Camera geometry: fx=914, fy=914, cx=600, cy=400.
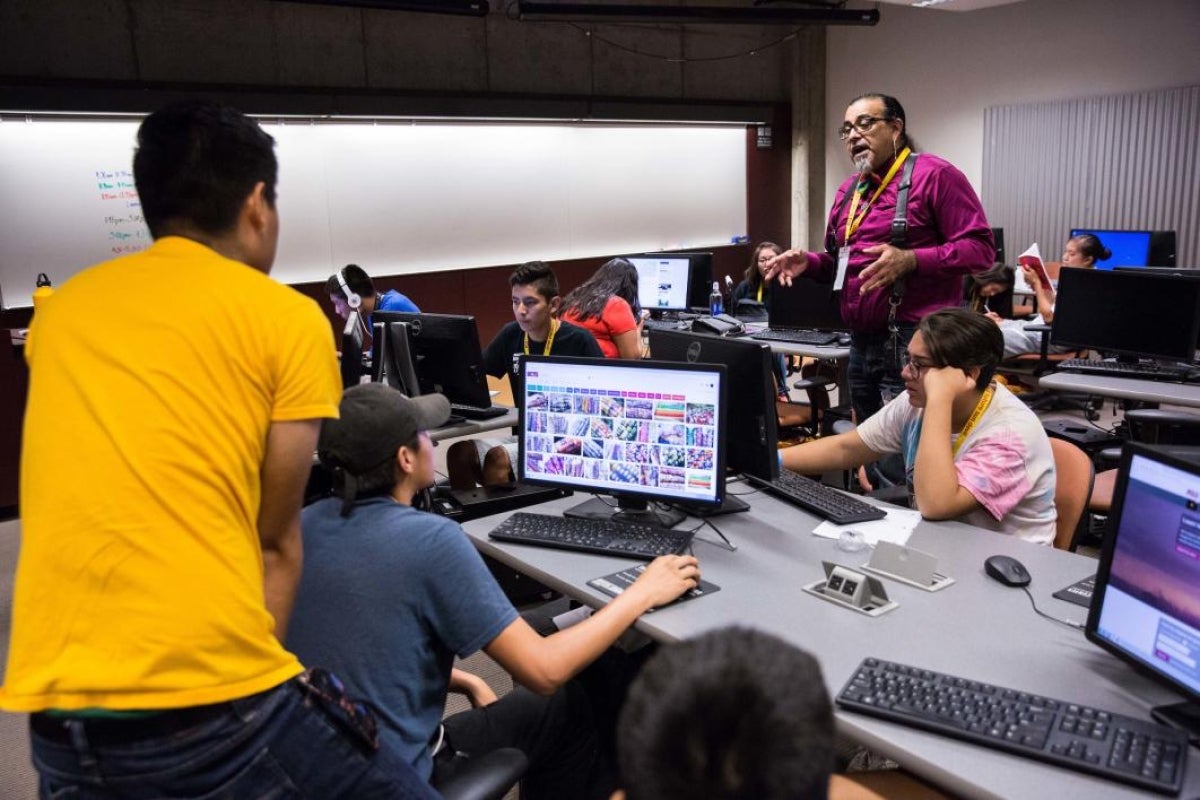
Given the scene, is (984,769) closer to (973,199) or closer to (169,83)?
(973,199)

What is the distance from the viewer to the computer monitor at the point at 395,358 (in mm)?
3614

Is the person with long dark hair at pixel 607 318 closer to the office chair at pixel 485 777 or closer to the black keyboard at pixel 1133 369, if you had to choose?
the black keyboard at pixel 1133 369

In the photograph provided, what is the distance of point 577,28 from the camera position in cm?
758

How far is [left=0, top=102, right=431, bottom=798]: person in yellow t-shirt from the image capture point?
1186mm

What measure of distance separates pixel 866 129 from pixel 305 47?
4515 mm

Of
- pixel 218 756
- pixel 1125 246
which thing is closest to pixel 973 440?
pixel 218 756

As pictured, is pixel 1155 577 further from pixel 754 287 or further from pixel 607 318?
pixel 754 287

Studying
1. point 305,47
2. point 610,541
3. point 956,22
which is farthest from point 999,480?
point 956,22

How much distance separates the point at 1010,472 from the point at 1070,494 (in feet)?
0.80

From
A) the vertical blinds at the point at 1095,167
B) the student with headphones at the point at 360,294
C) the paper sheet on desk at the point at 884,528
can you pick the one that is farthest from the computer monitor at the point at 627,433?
the vertical blinds at the point at 1095,167

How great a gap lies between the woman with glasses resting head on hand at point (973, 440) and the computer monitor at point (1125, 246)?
4.78 m

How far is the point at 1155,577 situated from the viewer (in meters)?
1.48

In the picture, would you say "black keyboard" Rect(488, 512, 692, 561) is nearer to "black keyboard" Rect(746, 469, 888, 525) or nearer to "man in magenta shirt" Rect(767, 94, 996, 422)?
"black keyboard" Rect(746, 469, 888, 525)

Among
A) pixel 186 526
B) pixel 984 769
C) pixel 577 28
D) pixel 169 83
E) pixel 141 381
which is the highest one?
pixel 577 28
